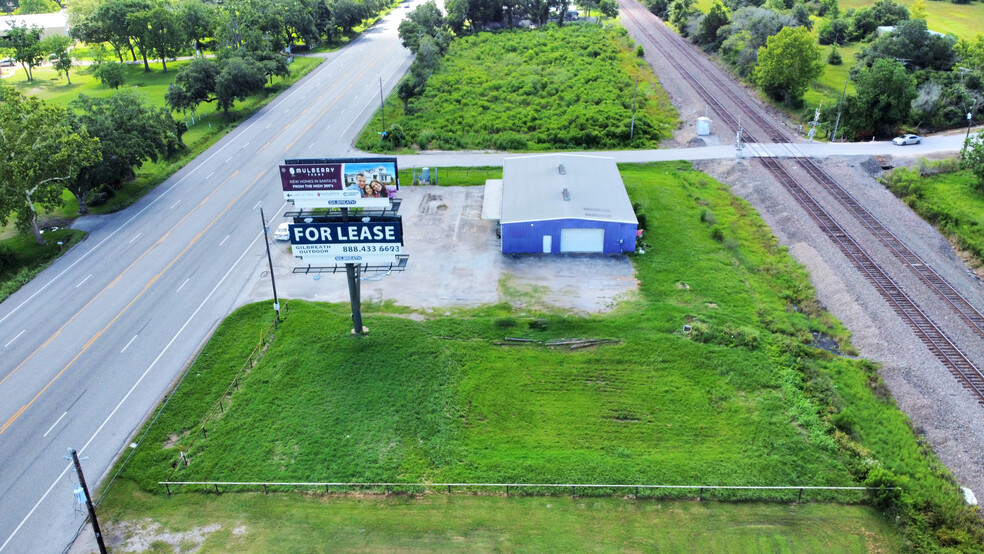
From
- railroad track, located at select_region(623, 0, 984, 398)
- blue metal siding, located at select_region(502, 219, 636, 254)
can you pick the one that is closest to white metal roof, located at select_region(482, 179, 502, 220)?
blue metal siding, located at select_region(502, 219, 636, 254)

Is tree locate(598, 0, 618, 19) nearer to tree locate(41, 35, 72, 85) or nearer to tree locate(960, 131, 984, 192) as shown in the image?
tree locate(960, 131, 984, 192)

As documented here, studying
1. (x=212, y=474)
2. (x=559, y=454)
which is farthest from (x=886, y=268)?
(x=212, y=474)

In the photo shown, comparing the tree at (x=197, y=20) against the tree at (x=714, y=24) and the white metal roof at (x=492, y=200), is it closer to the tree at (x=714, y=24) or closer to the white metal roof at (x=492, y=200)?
the white metal roof at (x=492, y=200)

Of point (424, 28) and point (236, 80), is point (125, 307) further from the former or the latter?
point (424, 28)

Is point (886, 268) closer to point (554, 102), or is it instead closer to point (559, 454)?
point (559, 454)

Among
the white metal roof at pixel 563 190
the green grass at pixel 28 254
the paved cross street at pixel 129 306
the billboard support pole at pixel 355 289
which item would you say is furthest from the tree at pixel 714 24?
the green grass at pixel 28 254

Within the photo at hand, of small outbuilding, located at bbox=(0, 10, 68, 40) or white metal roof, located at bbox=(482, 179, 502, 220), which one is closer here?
white metal roof, located at bbox=(482, 179, 502, 220)
